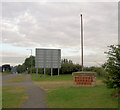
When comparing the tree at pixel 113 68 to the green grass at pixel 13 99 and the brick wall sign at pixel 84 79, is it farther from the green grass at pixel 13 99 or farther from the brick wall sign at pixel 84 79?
the brick wall sign at pixel 84 79

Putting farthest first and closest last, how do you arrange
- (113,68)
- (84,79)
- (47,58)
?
(47,58), (84,79), (113,68)

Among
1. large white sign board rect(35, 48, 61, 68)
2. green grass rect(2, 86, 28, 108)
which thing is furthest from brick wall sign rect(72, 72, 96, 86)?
large white sign board rect(35, 48, 61, 68)

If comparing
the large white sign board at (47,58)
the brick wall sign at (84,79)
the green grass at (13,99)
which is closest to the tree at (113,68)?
the green grass at (13,99)

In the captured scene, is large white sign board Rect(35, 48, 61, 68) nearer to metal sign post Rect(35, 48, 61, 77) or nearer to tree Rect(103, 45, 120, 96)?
metal sign post Rect(35, 48, 61, 77)

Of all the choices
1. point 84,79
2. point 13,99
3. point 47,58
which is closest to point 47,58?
point 47,58

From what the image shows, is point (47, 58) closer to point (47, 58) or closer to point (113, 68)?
point (47, 58)

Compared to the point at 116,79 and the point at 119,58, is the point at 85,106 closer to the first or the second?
the point at 116,79

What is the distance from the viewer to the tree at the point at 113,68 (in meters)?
10.9

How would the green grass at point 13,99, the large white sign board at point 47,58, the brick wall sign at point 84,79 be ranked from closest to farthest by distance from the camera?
the green grass at point 13,99
the brick wall sign at point 84,79
the large white sign board at point 47,58

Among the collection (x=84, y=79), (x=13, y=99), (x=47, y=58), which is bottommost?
(x=13, y=99)

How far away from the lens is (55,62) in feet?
141

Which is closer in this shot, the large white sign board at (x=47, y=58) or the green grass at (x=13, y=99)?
the green grass at (x=13, y=99)

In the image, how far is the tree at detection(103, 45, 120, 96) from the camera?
35.8 feet

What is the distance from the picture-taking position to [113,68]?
11211 mm
